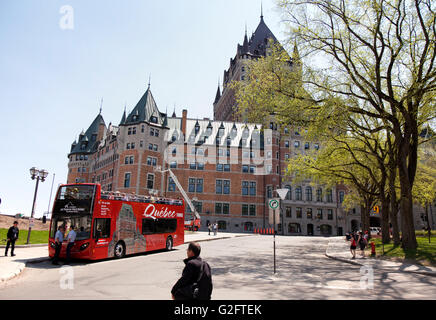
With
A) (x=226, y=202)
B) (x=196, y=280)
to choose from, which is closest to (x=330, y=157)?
(x=196, y=280)

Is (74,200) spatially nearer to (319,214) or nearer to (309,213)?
(309,213)

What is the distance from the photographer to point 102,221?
13984 mm

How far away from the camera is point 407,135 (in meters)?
17.3

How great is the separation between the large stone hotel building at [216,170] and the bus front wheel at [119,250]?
33.8m

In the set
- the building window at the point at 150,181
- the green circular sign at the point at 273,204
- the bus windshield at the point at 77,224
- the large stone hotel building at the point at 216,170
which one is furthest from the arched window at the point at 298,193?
the bus windshield at the point at 77,224

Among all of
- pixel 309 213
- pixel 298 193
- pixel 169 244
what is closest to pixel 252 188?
pixel 298 193

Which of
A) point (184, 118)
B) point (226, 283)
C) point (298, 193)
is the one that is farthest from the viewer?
point (298, 193)

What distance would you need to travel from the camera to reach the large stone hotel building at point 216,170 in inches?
2032

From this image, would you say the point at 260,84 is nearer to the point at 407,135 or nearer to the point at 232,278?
the point at 407,135

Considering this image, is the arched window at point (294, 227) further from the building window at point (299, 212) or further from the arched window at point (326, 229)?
the arched window at point (326, 229)

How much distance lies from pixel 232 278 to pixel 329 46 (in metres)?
14.9

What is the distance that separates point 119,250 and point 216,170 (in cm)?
4088

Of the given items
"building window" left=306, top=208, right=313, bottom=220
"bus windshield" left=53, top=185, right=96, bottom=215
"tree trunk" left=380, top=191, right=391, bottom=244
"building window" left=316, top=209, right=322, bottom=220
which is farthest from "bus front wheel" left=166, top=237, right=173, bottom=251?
"building window" left=316, top=209, right=322, bottom=220

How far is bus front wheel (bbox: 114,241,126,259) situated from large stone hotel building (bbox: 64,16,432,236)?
33819 millimetres
